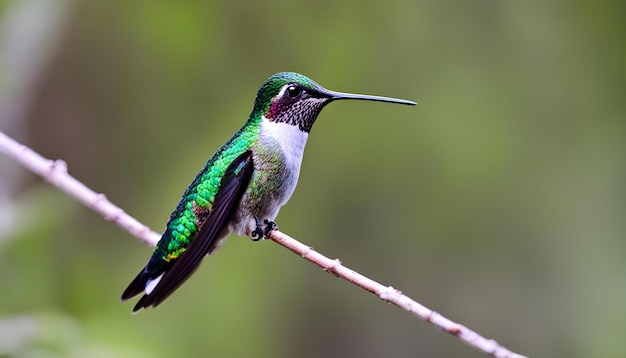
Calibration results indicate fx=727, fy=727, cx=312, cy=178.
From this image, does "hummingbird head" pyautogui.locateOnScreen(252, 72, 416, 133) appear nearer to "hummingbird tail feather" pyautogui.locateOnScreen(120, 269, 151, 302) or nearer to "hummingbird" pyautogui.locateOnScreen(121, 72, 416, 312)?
"hummingbird" pyautogui.locateOnScreen(121, 72, 416, 312)

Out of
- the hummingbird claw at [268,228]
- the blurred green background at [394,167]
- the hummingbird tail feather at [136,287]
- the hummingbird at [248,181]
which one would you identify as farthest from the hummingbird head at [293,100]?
the blurred green background at [394,167]

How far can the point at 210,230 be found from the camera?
853mm

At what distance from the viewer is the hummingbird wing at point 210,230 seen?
2.71 feet

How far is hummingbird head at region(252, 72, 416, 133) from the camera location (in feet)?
2.79

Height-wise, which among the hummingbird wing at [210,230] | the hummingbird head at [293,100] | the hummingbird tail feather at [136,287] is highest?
the hummingbird head at [293,100]

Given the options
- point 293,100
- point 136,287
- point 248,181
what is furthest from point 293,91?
point 136,287

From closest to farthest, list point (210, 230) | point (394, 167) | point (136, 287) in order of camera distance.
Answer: point (210, 230), point (136, 287), point (394, 167)

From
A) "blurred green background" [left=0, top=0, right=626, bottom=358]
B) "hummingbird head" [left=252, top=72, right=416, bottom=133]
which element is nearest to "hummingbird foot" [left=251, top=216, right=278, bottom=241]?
"hummingbird head" [left=252, top=72, right=416, bottom=133]

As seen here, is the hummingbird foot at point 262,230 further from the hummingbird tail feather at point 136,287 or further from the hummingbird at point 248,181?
the hummingbird tail feather at point 136,287

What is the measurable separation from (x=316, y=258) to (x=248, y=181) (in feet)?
0.48

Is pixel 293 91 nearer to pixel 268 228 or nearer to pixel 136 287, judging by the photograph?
pixel 268 228

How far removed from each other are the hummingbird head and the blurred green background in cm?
195

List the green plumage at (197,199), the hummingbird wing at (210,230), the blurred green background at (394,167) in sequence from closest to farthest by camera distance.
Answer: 1. the hummingbird wing at (210,230)
2. the green plumage at (197,199)
3. the blurred green background at (394,167)

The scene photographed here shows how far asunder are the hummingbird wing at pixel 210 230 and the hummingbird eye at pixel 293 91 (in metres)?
0.10
